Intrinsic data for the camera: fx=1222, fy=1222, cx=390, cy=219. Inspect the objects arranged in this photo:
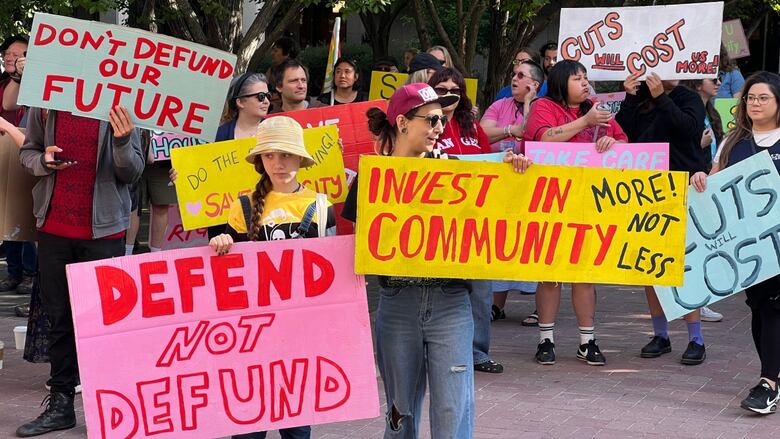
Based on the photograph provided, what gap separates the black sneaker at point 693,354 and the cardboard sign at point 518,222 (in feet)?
10.0

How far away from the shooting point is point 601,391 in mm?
7250

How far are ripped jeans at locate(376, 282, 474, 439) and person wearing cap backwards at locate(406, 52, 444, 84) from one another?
241 cm

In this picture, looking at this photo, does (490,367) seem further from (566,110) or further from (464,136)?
(566,110)

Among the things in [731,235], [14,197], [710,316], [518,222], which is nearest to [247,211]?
[518,222]

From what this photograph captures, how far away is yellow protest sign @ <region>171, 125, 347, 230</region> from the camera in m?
7.19

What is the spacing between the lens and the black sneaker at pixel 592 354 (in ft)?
26.0

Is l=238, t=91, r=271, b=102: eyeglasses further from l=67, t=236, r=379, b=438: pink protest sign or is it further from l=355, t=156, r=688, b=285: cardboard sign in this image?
l=355, t=156, r=688, b=285: cardboard sign

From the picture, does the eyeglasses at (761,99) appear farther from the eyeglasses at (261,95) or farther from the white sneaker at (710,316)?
the white sneaker at (710,316)

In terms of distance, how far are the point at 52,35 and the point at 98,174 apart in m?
0.73

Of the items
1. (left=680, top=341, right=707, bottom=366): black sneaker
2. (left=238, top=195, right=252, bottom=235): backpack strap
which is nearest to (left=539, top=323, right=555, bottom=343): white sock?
(left=680, top=341, right=707, bottom=366): black sneaker

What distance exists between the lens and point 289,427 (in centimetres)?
495

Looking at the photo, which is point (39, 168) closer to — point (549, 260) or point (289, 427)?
point (289, 427)

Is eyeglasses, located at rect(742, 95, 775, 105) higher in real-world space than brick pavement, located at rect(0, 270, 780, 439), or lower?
higher

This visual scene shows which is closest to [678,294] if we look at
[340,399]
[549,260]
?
[549,260]
